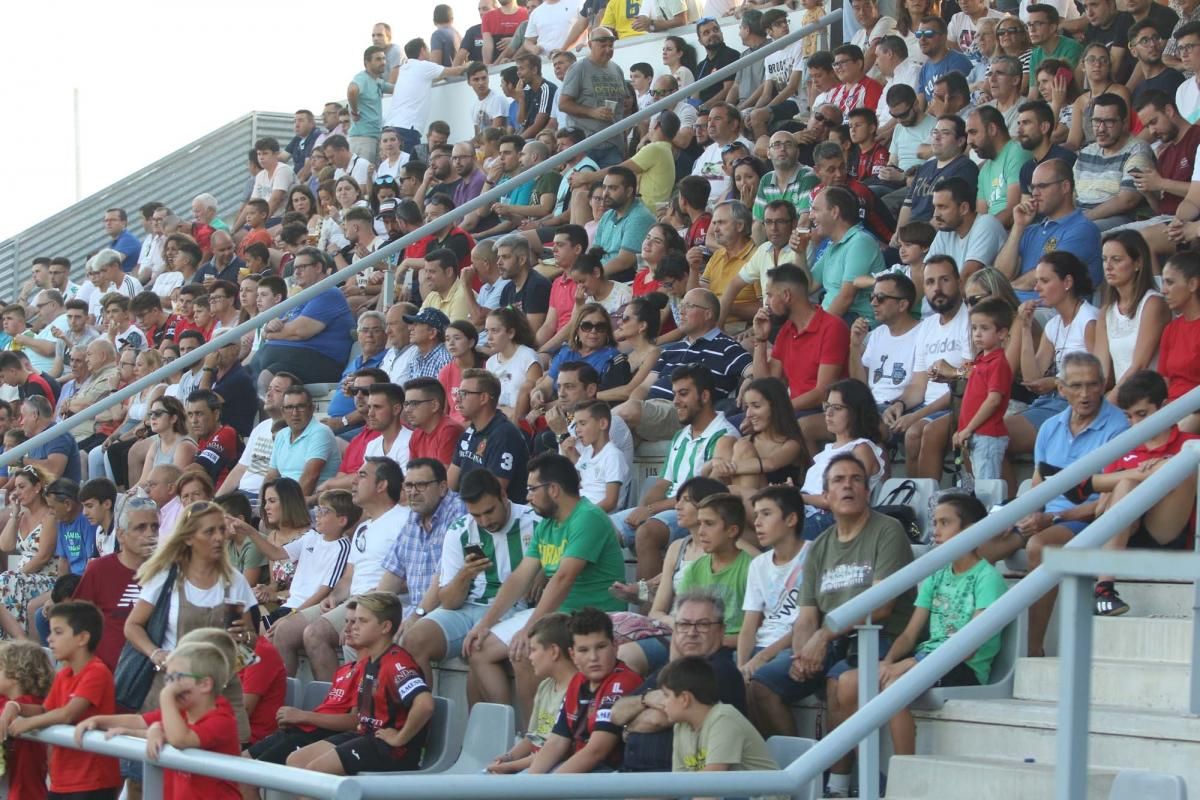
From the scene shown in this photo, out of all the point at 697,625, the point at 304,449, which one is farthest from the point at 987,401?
the point at 304,449

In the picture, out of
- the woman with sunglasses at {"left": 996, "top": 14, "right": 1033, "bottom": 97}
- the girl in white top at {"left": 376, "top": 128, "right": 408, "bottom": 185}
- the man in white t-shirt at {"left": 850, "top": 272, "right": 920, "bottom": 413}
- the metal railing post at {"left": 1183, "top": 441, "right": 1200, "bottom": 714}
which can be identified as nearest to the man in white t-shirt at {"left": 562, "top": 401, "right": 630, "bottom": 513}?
the man in white t-shirt at {"left": 850, "top": 272, "right": 920, "bottom": 413}

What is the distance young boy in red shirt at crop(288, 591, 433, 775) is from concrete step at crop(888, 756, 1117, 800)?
207cm

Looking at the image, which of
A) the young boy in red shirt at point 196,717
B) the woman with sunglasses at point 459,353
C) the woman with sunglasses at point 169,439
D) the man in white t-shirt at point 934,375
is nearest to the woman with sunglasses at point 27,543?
the woman with sunglasses at point 169,439

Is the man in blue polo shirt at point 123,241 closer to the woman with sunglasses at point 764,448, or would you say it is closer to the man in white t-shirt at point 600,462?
the man in white t-shirt at point 600,462

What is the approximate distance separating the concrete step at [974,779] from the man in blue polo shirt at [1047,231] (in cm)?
363

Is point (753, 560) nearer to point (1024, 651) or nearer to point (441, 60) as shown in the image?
point (1024, 651)

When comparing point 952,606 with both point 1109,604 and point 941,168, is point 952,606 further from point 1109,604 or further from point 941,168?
point 941,168

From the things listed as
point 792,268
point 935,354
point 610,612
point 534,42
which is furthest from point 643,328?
point 534,42

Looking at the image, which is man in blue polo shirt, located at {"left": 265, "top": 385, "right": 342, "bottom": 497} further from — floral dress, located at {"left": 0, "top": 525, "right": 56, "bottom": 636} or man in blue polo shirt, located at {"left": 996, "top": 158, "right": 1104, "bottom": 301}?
man in blue polo shirt, located at {"left": 996, "top": 158, "right": 1104, "bottom": 301}

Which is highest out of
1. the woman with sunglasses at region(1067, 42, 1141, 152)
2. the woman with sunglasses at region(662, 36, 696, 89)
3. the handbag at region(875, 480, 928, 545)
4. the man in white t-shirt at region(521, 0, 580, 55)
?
the man in white t-shirt at region(521, 0, 580, 55)

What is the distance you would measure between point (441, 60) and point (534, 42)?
1.30m

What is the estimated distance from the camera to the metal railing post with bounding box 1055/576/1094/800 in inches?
102

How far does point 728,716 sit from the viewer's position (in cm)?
587

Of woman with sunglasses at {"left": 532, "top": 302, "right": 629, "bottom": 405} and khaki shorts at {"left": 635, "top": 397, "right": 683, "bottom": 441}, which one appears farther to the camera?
woman with sunglasses at {"left": 532, "top": 302, "right": 629, "bottom": 405}
